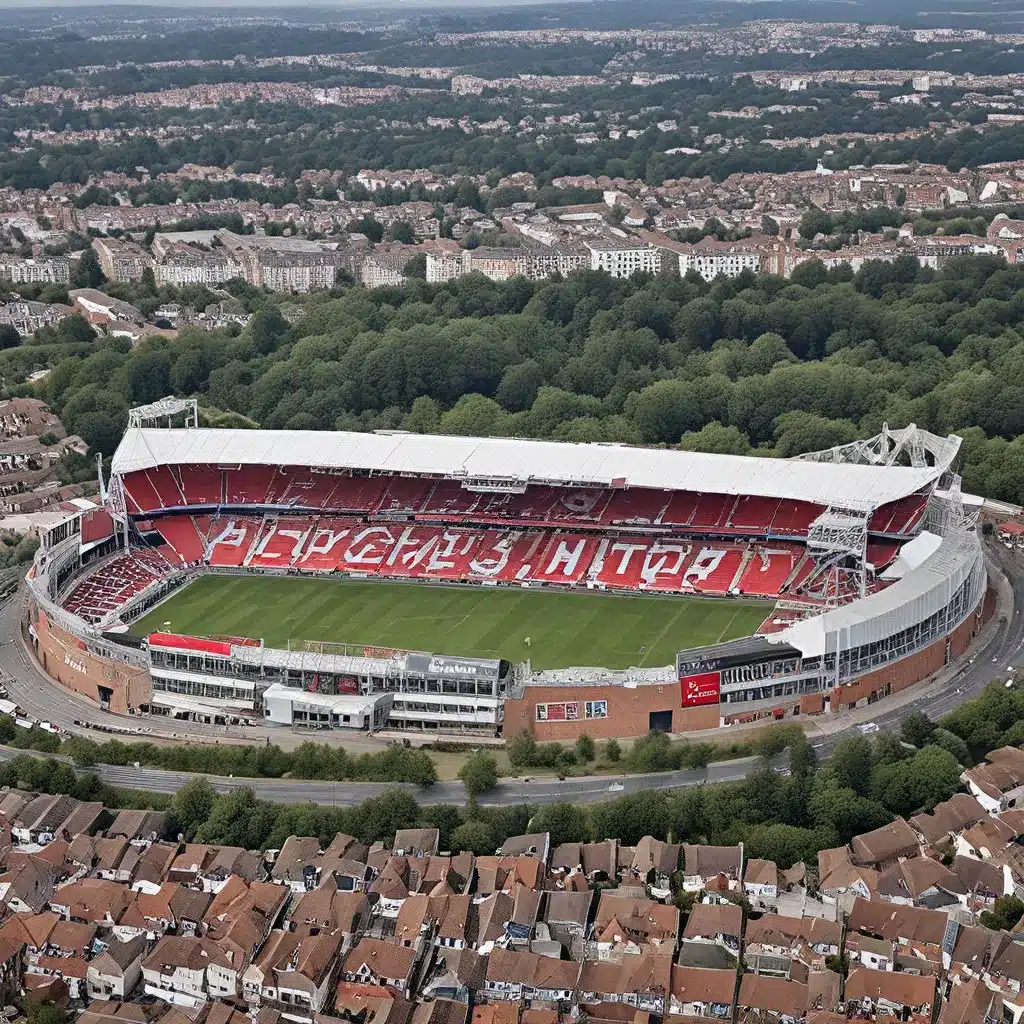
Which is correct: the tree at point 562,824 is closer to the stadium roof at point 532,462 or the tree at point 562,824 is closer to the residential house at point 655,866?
the residential house at point 655,866

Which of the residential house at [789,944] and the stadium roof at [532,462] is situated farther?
the stadium roof at [532,462]

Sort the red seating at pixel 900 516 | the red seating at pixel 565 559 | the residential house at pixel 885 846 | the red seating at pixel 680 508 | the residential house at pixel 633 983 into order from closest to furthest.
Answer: the residential house at pixel 633 983, the residential house at pixel 885 846, the red seating at pixel 900 516, the red seating at pixel 565 559, the red seating at pixel 680 508

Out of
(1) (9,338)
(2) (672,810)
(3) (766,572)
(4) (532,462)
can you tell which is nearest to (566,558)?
(4) (532,462)

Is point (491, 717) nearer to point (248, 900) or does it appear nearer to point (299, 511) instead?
point (248, 900)

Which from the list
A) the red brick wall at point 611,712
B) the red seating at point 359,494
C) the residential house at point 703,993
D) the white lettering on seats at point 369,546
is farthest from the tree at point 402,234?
the residential house at point 703,993

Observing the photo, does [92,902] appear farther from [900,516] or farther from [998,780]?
[900,516]

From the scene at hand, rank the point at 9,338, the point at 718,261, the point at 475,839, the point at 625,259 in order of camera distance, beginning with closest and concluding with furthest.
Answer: the point at 475,839 → the point at 9,338 → the point at 718,261 → the point at 625,259
